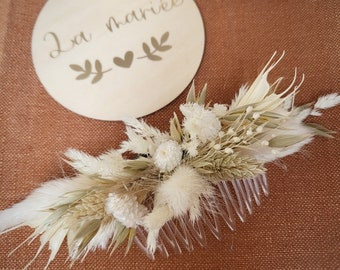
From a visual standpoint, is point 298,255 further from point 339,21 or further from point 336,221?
point 339,21

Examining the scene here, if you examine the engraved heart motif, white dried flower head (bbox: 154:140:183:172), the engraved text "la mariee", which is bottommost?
white dried flower head (bbox: 154:140:183:172)

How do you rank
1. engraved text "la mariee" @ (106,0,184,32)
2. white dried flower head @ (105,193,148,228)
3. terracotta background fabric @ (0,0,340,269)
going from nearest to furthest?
white dried flower head @ (105,193,148,228), terracotta background fabric @ (0,0,340,269), engraved text "la mariee" @ (106,0,184,32)

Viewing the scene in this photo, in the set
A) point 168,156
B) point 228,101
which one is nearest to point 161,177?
point 168,156

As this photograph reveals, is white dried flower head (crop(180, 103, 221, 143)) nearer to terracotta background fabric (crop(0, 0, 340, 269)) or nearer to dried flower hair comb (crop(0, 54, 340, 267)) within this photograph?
dried flower hair comb (crop(0, 54, 340, 267))

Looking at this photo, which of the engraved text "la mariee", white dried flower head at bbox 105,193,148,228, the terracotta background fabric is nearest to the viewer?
white dried flower head at bbox 105,193,148,228

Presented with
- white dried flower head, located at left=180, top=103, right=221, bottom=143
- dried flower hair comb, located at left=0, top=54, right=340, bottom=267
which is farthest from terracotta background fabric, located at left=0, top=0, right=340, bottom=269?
white dried flower head, located at left=180, top=103, right=221, bottom=143

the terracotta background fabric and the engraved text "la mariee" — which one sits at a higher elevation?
the engraved text "la mariee"

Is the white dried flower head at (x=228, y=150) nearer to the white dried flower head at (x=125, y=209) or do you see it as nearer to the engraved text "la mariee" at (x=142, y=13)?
the white dried flower head at (x=125, y=209)
